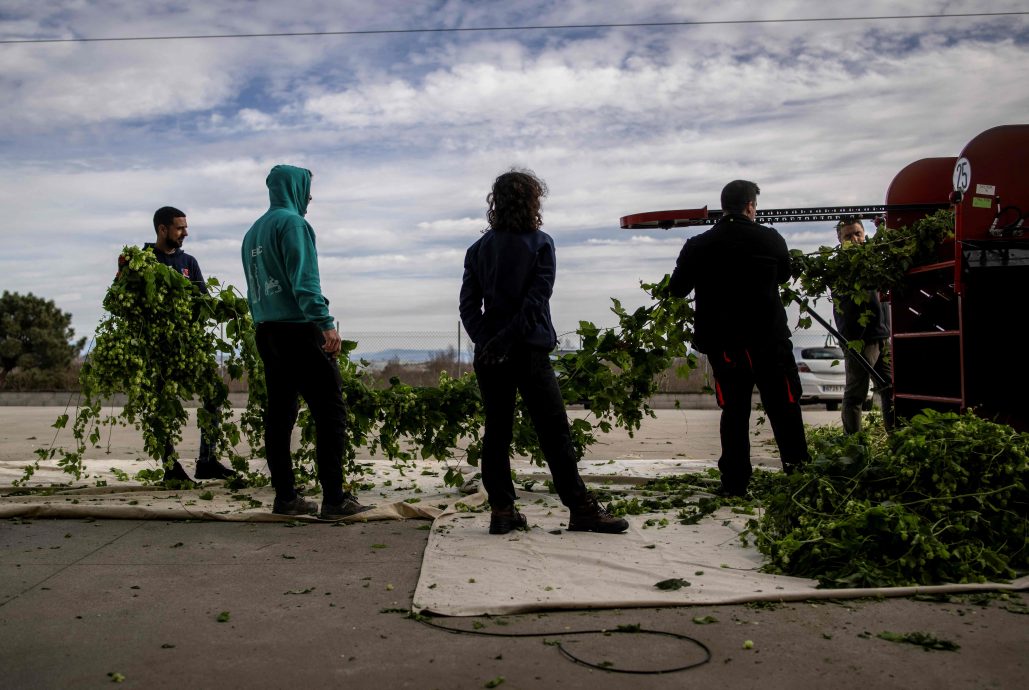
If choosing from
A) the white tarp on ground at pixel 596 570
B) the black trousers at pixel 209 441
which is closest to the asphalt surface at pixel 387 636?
the white tarp on ground at pixel 596 570

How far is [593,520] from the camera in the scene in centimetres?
517

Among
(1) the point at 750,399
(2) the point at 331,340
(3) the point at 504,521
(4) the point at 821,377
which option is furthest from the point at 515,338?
(4) the point at 821,377

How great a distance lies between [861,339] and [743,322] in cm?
249

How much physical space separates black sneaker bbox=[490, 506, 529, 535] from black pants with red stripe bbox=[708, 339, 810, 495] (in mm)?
1534

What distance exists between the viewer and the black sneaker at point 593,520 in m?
5.16

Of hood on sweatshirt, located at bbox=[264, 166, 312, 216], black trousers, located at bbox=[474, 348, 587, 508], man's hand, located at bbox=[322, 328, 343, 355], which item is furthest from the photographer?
hood on sweatshirt, located at bbox=[264, 166, 312, 216]

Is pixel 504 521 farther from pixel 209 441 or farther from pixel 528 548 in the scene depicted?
pixel 209 441

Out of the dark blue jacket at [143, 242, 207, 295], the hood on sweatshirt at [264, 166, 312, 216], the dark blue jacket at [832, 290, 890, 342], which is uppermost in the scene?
the hood on sweatshirt at [264, 166, 312, 216]

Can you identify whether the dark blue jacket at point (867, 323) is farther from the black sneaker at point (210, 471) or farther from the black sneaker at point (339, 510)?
the black sneaker at point (210, 471)

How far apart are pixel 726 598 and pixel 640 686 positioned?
992 mm

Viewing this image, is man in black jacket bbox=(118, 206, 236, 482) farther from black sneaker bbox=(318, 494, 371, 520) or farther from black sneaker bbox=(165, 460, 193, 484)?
black sneaker bbox=(318, 494, 371, 520)

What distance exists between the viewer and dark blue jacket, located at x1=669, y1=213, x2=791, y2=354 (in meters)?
5.85

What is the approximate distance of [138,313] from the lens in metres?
6.40

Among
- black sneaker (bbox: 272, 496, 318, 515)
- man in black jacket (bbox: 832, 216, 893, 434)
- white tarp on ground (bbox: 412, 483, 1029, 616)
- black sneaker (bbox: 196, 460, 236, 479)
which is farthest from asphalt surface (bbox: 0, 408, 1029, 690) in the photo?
man in black jacket (bbox: 832, 216, 893, 434)
